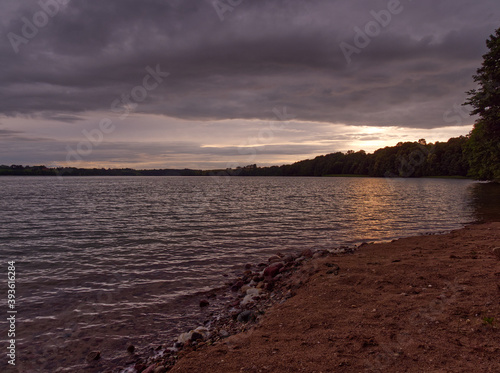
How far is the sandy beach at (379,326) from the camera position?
5.15 m

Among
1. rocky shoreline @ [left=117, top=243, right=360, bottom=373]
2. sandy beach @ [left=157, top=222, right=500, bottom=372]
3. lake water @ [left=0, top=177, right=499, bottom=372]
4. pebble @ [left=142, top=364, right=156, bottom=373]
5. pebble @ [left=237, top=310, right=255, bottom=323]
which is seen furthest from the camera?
pebble @ [left=237, top=310, right=255, bottom=323]

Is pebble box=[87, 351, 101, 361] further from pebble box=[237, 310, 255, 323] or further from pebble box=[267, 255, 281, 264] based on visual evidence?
pebble box=[267, 255, 281, 264]

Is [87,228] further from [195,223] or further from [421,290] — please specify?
[421,290]

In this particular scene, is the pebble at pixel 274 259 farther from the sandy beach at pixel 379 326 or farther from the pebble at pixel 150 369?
the pebble at pixel 150 369

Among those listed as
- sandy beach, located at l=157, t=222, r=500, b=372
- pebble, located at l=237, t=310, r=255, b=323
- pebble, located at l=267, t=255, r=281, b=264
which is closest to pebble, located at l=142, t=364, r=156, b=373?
sandy beach, located at l=157, t=222, r=500, b=372

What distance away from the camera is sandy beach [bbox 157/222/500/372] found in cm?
515

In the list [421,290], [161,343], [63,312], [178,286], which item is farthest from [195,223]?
[421,290]

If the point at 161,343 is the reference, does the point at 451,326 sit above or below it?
above

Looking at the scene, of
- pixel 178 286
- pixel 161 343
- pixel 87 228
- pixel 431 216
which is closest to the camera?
pixel 161 343

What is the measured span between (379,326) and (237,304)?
5.09m

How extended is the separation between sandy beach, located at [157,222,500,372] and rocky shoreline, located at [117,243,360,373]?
426 millimetres

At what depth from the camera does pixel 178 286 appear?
12.0 m

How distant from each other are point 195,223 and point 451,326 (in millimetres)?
23154

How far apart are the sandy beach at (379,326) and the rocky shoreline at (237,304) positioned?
426mm
